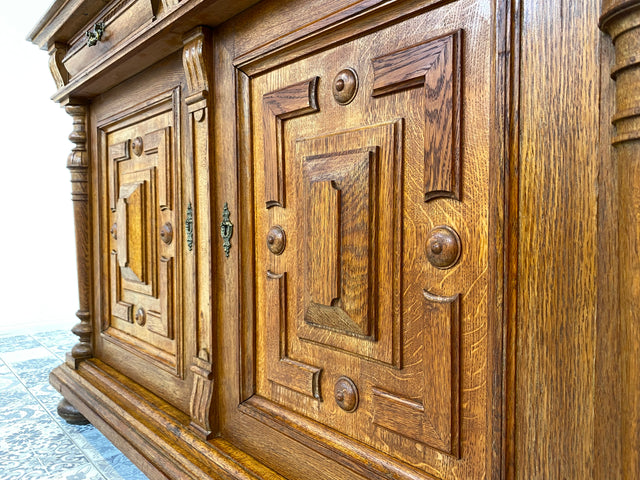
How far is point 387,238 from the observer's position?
29.2 inches

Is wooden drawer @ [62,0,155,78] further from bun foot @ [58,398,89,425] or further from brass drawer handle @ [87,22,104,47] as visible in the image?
bun foot @ [58,398,89,425]

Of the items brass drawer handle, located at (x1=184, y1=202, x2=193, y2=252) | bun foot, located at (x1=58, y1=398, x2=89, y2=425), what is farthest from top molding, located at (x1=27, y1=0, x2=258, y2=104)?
bun foot, located at (x1=58, y1=398, x2=89, y2=425)

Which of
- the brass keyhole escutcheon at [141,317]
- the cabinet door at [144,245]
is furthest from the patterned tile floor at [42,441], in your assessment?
the brass keyhole escutcheon at [141,317]

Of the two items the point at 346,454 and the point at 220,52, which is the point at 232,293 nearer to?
the point at 346,454

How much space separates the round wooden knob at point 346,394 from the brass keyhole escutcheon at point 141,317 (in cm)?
84

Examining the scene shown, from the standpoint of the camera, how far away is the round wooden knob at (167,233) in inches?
51.7

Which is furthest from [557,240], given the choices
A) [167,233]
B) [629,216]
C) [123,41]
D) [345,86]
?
[123,41]

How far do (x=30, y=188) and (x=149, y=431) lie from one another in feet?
8.95

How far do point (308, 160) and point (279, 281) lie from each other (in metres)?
0.24

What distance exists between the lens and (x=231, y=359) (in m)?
1.07

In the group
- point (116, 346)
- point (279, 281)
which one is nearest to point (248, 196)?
point (279, 281)

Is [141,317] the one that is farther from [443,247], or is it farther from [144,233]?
[443,247]

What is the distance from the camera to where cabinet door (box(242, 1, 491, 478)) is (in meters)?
0.64

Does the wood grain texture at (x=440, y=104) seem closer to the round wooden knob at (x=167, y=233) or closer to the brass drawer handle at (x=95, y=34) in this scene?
the round wooden knob at (x=167, y=233)
